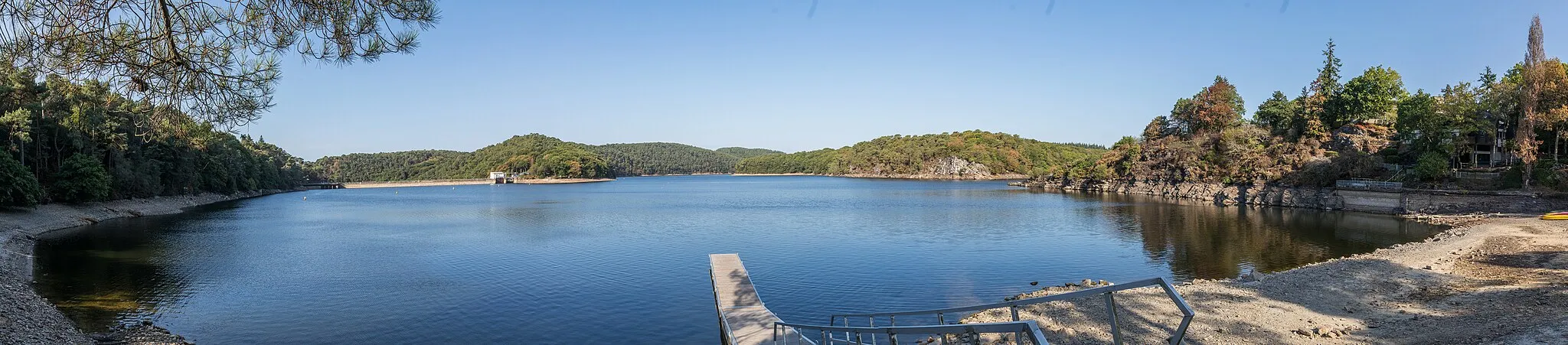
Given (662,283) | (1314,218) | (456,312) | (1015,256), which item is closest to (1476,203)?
(1314,218)

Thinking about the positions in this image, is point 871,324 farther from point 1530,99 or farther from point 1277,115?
point 1277,115

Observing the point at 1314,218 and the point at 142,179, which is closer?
the point at 1314,218

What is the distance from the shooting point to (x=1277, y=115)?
71250 mm

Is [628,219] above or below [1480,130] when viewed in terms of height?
below

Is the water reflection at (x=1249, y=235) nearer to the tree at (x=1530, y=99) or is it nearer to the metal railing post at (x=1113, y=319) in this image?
the tree at (x=1530, y=99)

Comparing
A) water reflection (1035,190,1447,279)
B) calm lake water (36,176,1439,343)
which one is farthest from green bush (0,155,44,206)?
water reflection (1035,190,1447,279)

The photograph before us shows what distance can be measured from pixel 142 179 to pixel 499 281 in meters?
50.5

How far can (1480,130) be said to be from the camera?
48156 millimetres

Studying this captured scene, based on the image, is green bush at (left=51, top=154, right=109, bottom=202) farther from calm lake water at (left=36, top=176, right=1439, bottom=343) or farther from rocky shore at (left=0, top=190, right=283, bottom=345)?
calm lake water at (left=36, top=176, right=1439, bottom=343)

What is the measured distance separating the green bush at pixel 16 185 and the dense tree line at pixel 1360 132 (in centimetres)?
7909

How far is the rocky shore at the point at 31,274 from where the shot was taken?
575 inches

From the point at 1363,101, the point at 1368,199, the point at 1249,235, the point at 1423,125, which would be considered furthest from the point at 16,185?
the point at 1363,101

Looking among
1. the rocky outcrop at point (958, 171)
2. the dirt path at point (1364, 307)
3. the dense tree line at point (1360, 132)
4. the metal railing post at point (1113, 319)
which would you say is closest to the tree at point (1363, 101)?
→ the dense tree line at point (1360, 132)

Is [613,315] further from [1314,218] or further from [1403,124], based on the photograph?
[1403,124]
